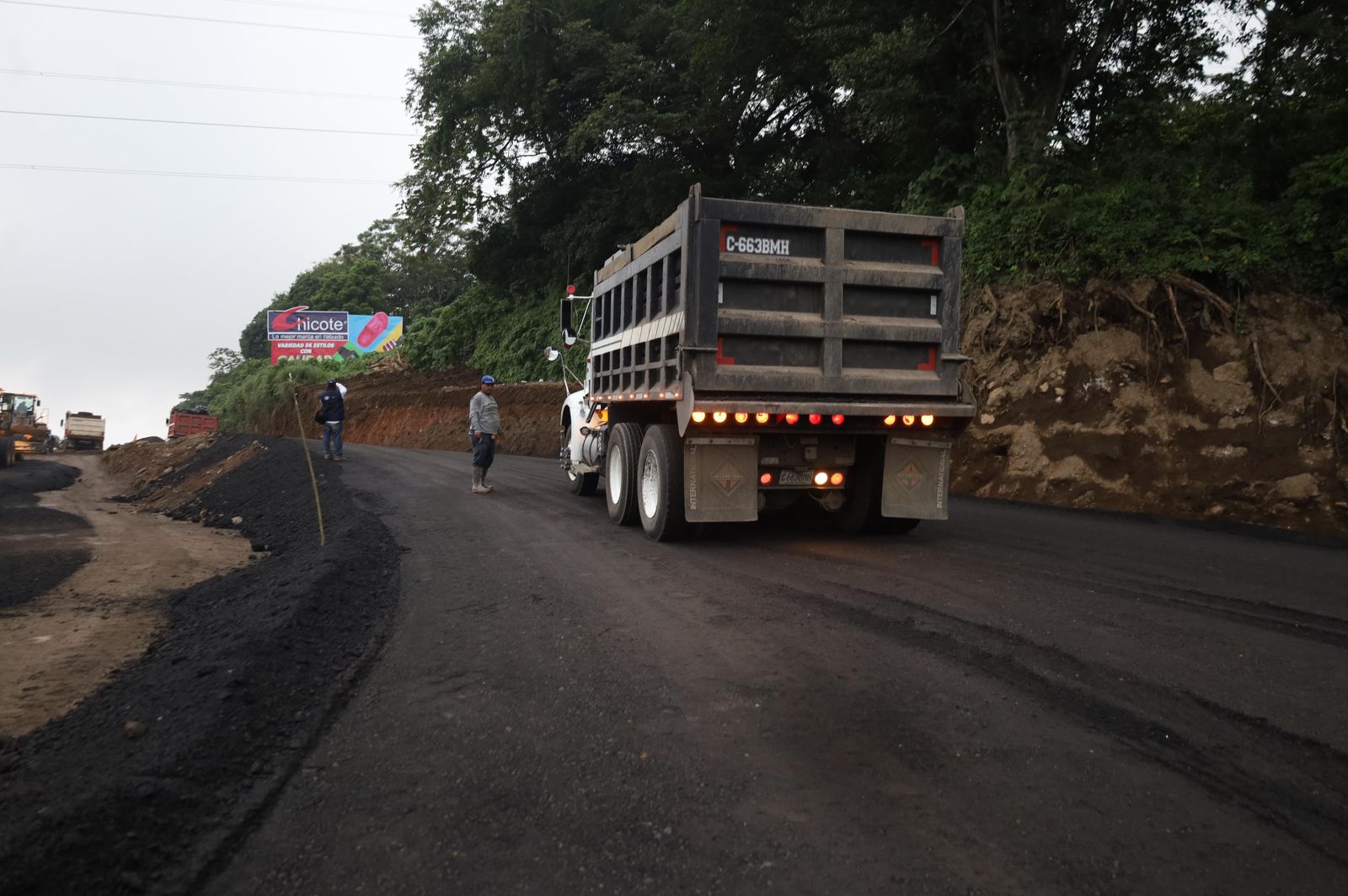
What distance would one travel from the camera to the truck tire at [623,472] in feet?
35.0

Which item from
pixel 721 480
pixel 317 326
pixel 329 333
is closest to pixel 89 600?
pixel 721 480

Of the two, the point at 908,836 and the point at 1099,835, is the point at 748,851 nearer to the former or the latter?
the point at 908,836

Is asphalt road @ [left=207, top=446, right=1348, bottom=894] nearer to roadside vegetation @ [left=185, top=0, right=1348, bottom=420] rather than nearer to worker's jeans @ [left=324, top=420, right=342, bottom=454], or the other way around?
roadside vegetation @ [left=185, top=0, right=1348, bottom=420]

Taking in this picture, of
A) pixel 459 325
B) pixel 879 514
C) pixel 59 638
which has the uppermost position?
pixel 459 325

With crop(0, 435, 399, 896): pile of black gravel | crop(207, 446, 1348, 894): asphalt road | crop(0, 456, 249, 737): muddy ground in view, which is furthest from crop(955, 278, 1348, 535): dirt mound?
crop(0, 456, 249, 737): muddy ground

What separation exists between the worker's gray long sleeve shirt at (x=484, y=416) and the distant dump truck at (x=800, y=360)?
5.54 metres

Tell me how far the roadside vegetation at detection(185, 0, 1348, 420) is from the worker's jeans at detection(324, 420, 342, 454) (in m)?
10.6

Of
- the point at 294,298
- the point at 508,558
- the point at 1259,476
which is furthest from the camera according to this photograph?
the point at 294,298

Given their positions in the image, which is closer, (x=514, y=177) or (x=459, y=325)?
(x=514, y=177)

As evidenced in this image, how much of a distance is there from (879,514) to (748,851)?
6.82 metres

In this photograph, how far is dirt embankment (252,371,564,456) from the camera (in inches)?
1203

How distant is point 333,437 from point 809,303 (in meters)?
16.1

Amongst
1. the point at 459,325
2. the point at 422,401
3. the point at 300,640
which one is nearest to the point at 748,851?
the point at 300,640

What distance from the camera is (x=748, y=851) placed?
3.21 metres
